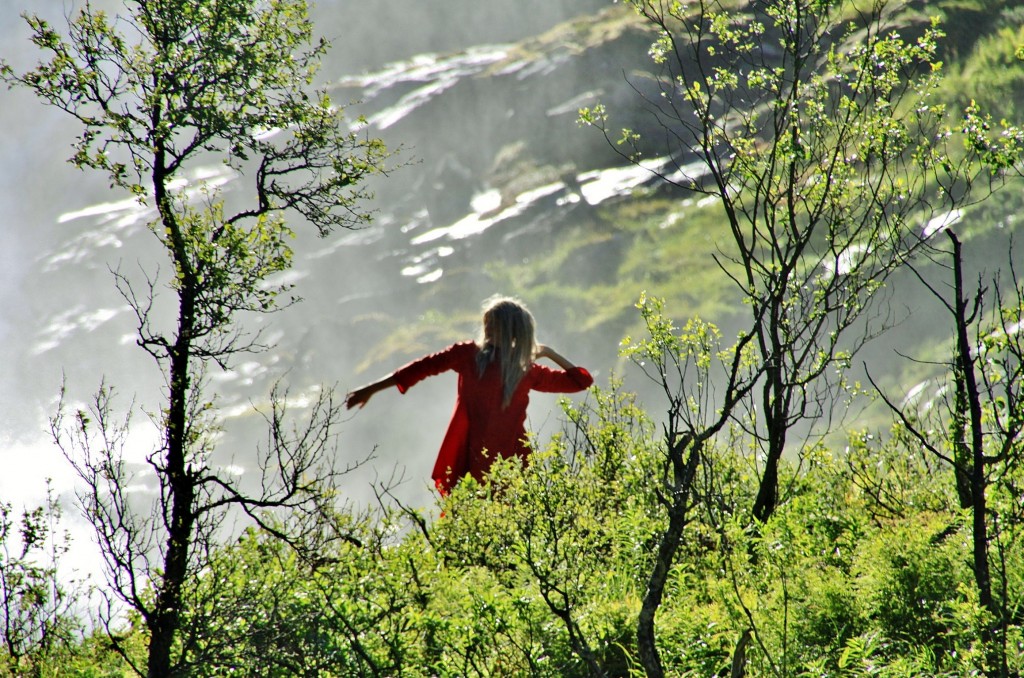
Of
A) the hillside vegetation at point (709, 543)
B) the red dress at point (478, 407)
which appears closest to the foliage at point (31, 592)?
the hillside vegetation at point (709, 543)

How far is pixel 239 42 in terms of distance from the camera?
538 centimetres

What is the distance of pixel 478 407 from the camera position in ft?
20.2

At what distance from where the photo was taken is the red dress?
6102 millimetres

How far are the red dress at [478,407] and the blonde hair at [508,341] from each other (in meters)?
0.05

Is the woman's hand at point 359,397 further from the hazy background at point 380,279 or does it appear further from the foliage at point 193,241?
the hazy background at point 380,279

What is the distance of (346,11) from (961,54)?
5979 cm

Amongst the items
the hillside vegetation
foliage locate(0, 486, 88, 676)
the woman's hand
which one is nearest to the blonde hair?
the hillside vegetation

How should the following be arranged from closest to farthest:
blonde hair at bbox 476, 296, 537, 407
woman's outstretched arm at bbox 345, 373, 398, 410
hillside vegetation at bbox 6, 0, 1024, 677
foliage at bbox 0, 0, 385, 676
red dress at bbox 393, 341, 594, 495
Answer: hillside vegetation at bbox 6, 0, 1024, 677
foliage at bbox 0, 0, 385, 676
woman's outstretched arm at bbox 345, 373, 398, 410
blonde hair at bbox 476, 296, 537, 407
red dress at bbox 393, 341, 594, 495

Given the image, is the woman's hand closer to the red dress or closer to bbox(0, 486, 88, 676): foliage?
the red dress

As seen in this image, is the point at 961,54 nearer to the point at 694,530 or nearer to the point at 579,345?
the point at 579,345

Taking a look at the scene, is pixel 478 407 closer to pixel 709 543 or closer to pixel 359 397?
pixel 359 397

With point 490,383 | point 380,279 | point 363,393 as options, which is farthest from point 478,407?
point 380,279

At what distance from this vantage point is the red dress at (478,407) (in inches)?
240

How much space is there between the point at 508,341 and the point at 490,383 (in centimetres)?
32
